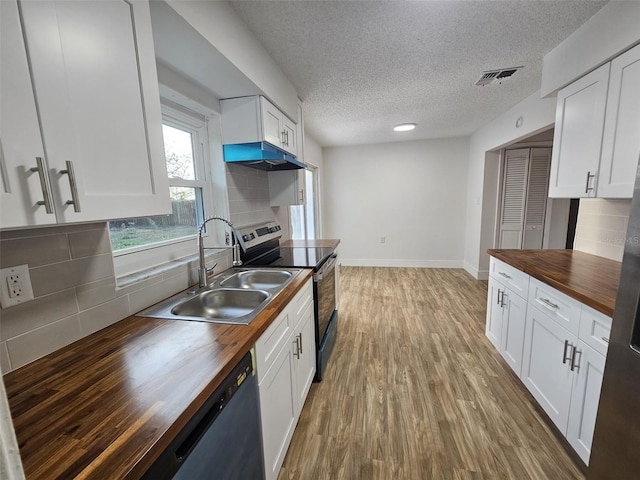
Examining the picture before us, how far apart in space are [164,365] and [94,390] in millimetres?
172

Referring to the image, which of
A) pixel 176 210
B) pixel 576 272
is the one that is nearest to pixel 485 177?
pixel 576 272

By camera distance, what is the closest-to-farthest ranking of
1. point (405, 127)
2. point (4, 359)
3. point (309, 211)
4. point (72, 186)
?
point (72, 186) → point (4, 359) → point (405, 127) → point (309, 211)

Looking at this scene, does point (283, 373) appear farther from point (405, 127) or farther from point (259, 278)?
point (405, 127)

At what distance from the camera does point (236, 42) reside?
1.49 meters

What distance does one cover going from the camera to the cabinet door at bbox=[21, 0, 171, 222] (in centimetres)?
66

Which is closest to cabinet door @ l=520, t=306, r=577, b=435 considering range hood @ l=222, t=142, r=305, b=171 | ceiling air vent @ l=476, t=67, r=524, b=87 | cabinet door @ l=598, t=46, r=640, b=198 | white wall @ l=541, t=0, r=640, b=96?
cabinet door @ l=598, t=46, r=640, b=198

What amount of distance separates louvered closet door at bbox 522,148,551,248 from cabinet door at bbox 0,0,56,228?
5133 mm

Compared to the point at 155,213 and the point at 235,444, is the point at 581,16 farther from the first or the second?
the point at 235,444

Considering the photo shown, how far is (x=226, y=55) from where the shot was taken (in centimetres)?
140

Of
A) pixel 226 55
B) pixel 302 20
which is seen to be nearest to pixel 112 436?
pixel 226 55

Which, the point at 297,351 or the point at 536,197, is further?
the point at 536,197

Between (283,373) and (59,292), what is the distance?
0.97 m

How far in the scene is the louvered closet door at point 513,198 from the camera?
4.03 metres

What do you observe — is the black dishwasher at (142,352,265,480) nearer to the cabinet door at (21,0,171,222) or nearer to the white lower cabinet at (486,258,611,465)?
the cabinet door at (21,0,171,222)
